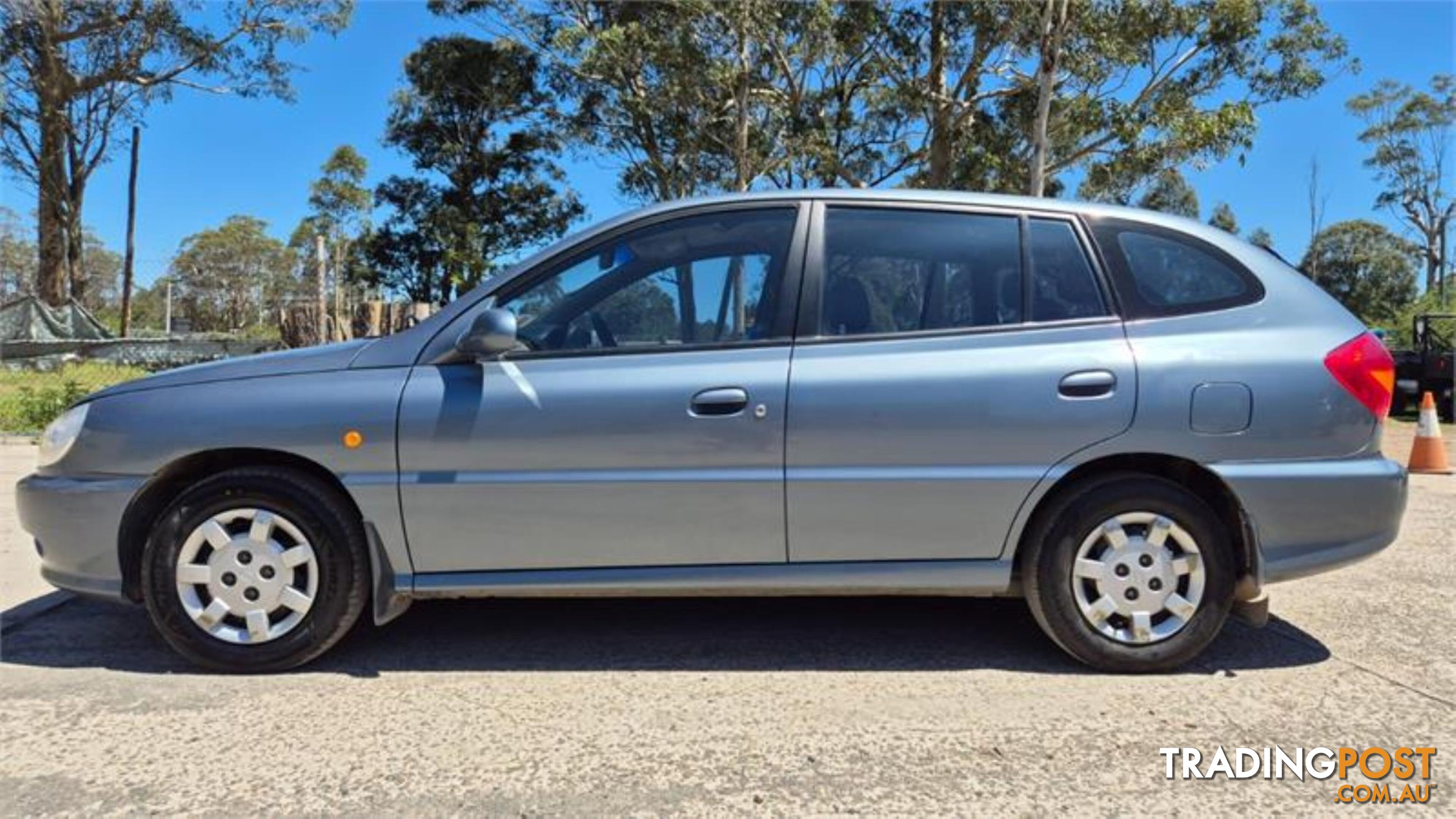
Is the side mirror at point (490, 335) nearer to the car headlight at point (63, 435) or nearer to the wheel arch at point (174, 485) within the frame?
the wheel arch at point (174, 485)

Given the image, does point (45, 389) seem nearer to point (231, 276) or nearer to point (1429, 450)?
point (1429, 450)

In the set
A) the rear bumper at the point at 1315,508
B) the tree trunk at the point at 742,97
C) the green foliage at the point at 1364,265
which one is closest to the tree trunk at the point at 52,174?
the tree trunk at the point at 742,97

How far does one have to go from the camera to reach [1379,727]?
2.99 meters

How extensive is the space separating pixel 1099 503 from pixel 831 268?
4.18ft

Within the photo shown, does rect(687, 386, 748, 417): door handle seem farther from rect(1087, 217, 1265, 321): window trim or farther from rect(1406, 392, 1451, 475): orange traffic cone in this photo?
rect(1406, 392, 1451, 475): orange traffic cone

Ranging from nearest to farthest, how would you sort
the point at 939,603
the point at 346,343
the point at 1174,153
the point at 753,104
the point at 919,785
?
1. the point at 919,785
2. the point at 346,343
3. the point at 939,603
4. the point at 1174,153
5. the point at 753,104

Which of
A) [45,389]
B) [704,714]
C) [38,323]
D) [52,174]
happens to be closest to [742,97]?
[45,389]

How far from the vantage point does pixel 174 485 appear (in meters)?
3.44

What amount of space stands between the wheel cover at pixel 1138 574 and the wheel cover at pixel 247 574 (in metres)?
2.76

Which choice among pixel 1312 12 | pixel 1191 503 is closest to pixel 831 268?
pixel 1191 503

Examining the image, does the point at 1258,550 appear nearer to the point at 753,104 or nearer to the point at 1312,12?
the point at 753,104

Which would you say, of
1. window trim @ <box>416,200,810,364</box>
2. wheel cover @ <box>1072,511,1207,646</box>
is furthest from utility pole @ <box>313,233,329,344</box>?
wheel cover @ <box>1072,511,1207,646</box>

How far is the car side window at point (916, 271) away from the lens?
3.42 m

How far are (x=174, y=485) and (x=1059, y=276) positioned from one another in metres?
3.35
